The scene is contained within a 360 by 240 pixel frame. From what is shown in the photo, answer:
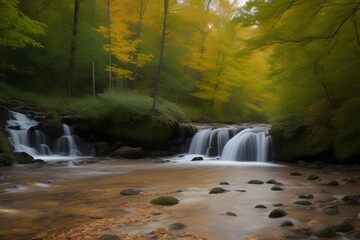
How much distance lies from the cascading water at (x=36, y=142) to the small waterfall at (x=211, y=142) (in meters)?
5.56

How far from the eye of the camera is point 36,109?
1859 centimetres

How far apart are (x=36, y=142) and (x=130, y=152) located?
4.40 meters

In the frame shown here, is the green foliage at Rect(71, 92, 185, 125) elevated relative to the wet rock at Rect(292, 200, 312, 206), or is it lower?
elevated

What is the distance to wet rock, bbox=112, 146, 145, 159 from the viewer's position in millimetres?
14750

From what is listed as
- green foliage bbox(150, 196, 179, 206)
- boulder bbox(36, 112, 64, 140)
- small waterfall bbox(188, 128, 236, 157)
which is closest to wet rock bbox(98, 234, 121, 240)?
green foliage bbox(150, 196, 179, 206)

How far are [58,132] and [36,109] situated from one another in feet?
12.9

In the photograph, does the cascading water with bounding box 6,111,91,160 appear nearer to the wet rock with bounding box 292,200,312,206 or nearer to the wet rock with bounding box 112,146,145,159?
the wet rock with bounding box 112,146,145,159

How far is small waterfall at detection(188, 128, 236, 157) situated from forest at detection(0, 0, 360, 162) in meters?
1.77

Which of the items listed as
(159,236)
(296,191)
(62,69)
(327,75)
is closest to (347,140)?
(327,75)

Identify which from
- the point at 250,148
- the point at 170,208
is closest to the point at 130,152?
the point at 250,148

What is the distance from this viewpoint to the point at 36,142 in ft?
49.5

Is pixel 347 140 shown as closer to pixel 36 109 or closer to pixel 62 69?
pixel 36 109

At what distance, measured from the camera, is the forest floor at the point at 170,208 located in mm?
3992

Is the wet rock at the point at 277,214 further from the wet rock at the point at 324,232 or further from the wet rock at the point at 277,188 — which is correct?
the wet rock at the point at 277,188
